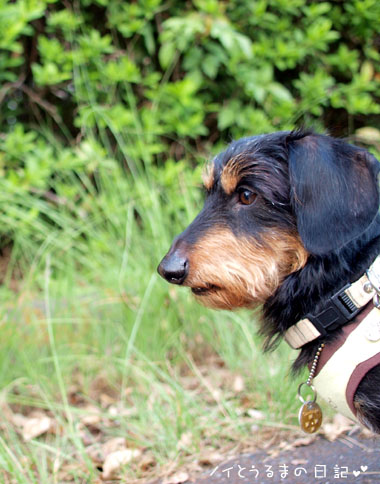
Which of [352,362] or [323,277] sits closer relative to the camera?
[352,362]

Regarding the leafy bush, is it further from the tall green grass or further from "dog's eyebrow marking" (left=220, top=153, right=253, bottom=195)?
"dog's eyebrow marking" (left=220, top=153, right=253, bottom=195)

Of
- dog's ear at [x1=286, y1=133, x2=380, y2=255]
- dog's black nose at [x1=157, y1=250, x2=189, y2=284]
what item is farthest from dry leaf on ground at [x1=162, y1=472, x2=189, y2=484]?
dog's ear at [x1=286, y1=133, x2=380, y2=255]

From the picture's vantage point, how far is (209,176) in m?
2.41

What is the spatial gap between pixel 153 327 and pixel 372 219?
75.5 inches

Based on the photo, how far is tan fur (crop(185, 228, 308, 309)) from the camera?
2092 mm

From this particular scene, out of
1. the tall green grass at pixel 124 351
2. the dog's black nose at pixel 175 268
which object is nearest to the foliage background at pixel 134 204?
the tall green grass at pixel 124 351

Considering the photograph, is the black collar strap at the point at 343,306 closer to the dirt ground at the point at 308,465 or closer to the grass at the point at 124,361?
the grass at the point at 124,361

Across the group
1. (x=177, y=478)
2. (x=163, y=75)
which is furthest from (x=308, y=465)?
(x=163, y=75)

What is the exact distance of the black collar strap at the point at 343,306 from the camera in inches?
74.6

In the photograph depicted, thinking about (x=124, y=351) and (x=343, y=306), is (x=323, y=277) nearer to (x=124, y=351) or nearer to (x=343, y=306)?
(x=343, y=306)

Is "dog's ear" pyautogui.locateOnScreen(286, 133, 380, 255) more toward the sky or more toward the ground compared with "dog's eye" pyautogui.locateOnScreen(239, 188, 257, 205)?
more toward the sky

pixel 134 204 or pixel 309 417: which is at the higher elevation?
pixel 134 204

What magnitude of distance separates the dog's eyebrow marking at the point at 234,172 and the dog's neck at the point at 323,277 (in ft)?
1.41

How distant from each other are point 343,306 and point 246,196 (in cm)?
59
